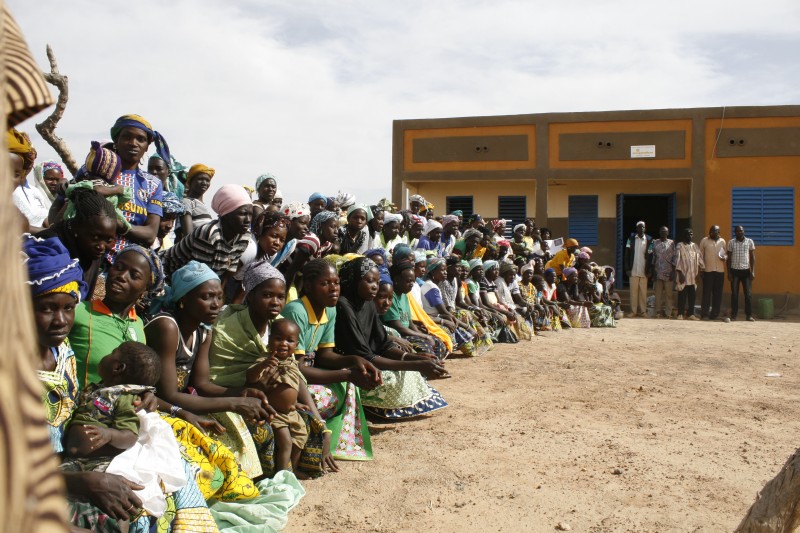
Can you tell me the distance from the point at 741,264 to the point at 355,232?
1100cm

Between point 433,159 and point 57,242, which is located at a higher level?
point 433,159

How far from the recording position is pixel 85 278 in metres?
3.71

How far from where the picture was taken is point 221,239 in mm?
5016

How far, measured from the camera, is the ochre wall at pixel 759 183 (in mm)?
16891

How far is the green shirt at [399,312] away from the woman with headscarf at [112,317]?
350 cm

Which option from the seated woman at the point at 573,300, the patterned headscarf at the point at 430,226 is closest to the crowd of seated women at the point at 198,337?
the patterned headscarf at the point at 430,226

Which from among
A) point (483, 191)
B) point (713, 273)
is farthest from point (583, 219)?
point (713, 273)

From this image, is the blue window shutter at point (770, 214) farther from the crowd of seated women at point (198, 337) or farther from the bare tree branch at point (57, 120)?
the bare tree branch at point (57, 120)

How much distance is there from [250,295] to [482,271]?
22.9ft

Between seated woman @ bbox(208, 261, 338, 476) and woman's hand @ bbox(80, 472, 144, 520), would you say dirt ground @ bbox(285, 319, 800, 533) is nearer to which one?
seated woman @ bbox(208, 261, 338, 476)

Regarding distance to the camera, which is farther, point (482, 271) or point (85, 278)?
point (482, 271)

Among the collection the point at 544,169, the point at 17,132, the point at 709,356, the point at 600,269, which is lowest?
the point at 709,356

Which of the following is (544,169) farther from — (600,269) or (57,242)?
(57,242)

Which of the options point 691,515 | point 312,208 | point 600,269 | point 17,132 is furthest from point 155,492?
point 600,269
